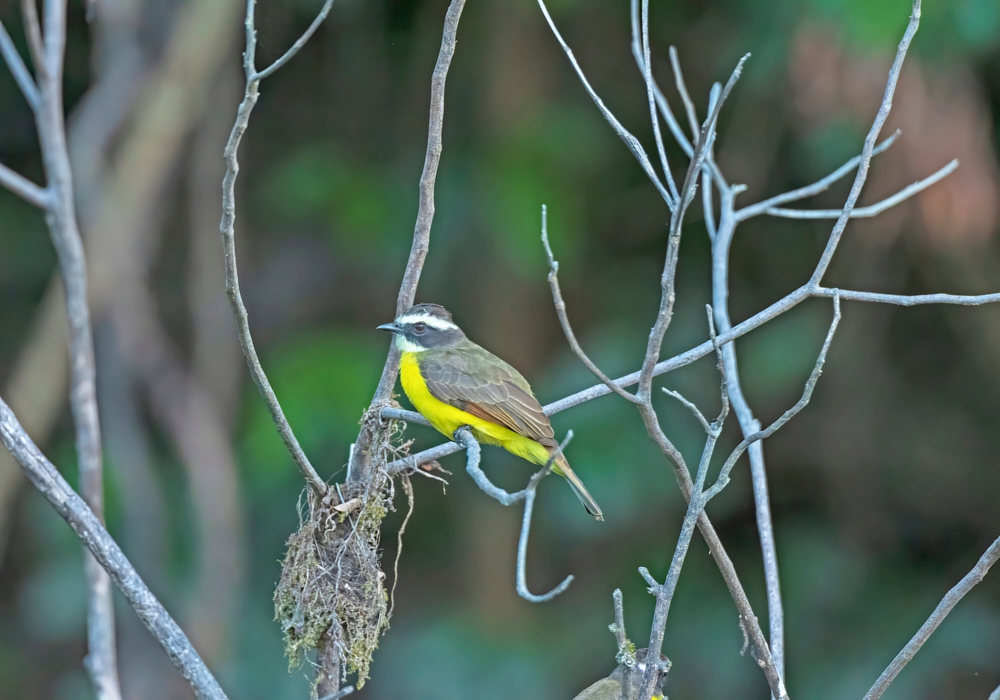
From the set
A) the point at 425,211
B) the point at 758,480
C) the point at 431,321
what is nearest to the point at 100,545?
the point at 425,211

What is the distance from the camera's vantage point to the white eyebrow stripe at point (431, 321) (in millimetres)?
3590

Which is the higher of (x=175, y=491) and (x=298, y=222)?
(x=298, y=222)

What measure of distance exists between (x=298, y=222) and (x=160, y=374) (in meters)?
1.34

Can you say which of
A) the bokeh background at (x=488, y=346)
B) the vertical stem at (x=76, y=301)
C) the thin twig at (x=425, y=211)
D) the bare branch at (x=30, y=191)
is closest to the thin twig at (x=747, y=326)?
the thin twig at (x=425, y=211)

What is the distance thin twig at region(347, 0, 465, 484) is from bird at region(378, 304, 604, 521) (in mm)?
218

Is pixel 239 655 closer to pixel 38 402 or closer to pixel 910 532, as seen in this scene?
pixel 38 402

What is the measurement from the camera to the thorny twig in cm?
162

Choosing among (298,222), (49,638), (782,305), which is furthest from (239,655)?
(782,305)

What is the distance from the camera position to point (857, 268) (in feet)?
18.3

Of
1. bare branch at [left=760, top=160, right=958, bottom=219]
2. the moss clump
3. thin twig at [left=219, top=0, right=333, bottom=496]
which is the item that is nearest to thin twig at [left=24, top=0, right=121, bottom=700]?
thin twig at [left=219, top=0, right=333, bottom=496]

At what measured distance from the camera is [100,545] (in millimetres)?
2086

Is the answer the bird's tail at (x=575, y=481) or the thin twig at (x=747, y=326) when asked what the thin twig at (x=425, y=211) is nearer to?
the thin twig at (x=747, y=326)

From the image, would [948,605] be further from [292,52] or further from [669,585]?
[292,52]

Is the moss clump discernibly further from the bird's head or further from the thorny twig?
the bird's head
